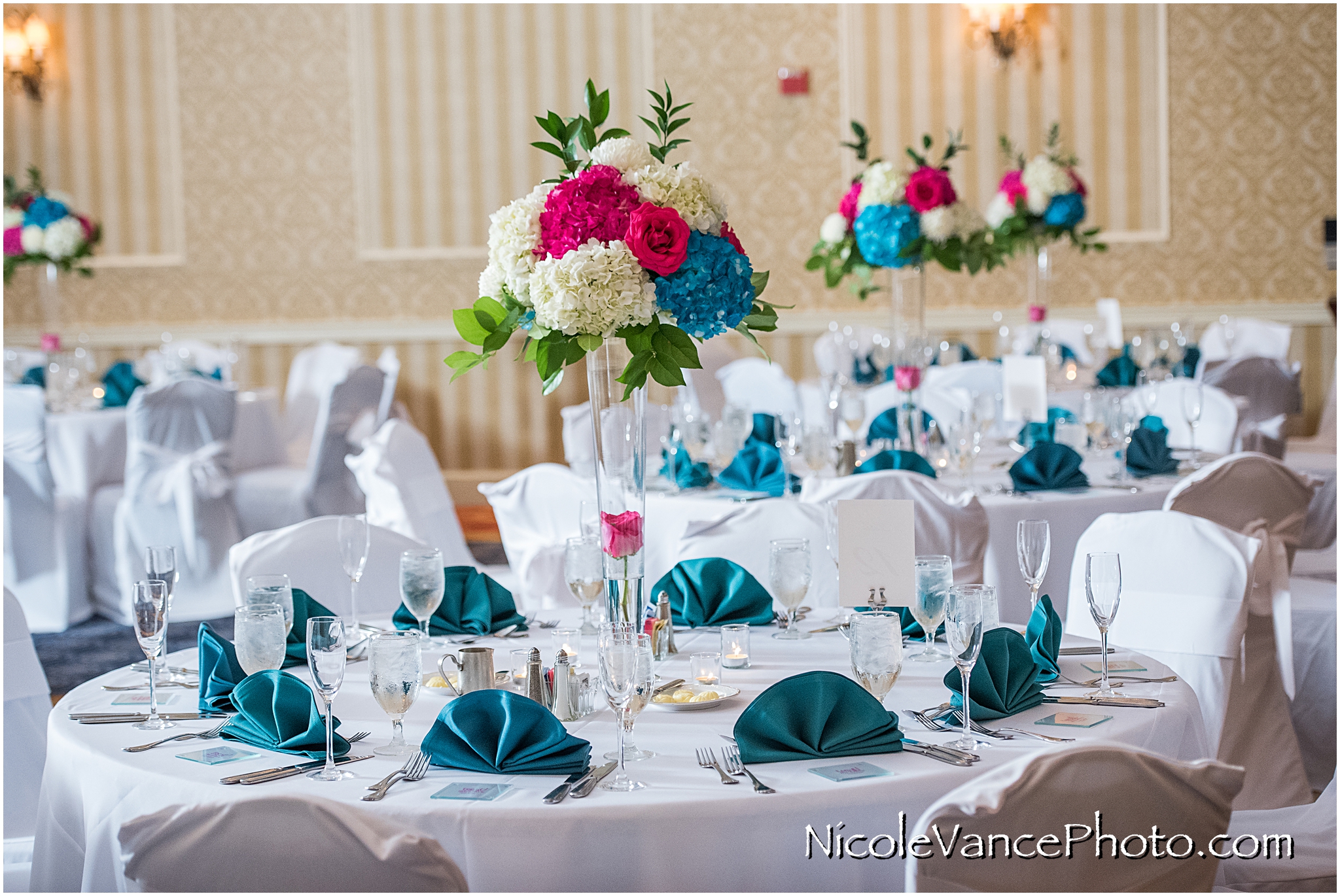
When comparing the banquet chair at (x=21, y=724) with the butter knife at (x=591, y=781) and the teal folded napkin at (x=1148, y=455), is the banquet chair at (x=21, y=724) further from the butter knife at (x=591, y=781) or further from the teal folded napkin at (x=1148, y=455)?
the teal folded napkin at (x=1148, y=455)

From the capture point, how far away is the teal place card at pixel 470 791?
1.45 metres

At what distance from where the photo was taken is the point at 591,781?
4.86ft

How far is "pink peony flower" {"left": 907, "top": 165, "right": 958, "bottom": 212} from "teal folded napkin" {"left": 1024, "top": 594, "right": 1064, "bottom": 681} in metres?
2.17

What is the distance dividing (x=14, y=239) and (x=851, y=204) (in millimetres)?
4260

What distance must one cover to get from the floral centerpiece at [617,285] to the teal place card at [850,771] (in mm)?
532

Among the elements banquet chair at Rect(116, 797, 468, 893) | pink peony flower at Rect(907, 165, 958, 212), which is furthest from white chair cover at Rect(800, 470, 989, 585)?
banquet chair at Rect(116, 797, 468, 893)

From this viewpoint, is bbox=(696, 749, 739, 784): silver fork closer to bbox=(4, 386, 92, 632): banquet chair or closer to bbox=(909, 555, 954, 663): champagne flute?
bbox=(909, 555, 954, 663): champagne flute

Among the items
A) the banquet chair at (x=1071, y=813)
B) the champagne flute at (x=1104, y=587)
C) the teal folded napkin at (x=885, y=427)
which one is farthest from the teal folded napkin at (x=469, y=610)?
the teal folded napkin at (x=885, y=427)

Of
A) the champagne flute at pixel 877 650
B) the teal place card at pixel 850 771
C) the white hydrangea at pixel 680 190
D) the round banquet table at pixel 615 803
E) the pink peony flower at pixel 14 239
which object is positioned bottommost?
the round banquet table at pixel 615 803

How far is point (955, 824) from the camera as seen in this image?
126 centimetres

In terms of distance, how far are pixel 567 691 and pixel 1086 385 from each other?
14.0 ft

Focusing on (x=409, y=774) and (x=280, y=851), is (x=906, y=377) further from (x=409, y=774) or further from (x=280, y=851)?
(x=280, y=851)

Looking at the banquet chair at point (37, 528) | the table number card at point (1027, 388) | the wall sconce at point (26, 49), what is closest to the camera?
the table number card at point (1027, 388)

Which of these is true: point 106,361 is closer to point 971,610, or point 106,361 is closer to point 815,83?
point 815,83
